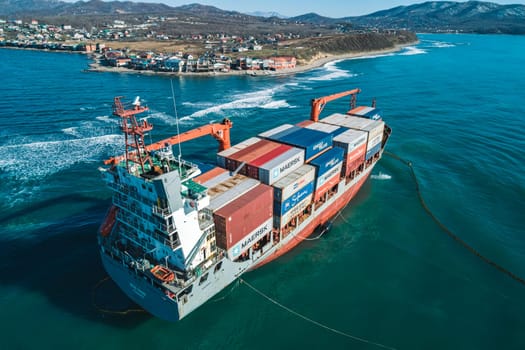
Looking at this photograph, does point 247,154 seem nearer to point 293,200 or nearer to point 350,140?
point 293,200

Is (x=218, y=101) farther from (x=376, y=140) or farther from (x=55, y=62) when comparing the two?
(x=55, y=62)

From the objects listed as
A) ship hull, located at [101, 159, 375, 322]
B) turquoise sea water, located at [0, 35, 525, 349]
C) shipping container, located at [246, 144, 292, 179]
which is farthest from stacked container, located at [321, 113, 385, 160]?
ship hull, located at [101, 159, 375, 322]

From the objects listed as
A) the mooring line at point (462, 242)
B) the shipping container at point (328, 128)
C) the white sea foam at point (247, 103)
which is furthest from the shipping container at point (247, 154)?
the white sea foam at point (247, 103)

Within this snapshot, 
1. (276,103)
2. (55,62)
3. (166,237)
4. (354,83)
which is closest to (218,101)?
(276,103)

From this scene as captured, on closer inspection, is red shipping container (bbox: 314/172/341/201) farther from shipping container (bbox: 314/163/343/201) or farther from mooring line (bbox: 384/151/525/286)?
mooring line (bbox: 384/151/525/286)

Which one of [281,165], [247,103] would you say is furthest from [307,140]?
[247,103]
